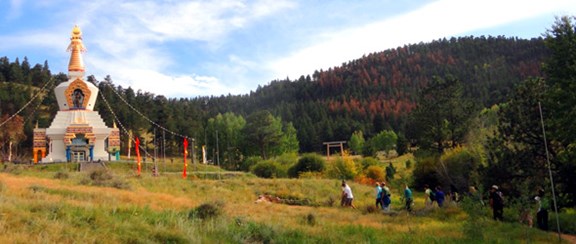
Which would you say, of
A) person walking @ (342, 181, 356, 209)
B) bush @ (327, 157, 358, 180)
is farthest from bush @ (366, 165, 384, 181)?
person walking @ (342, 181, 356, 209)

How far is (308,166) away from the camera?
45.5 m

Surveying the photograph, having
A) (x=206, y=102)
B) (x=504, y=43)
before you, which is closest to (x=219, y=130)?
(x=206, y=102)

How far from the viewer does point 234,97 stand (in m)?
175

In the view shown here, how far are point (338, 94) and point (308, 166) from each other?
117283mm

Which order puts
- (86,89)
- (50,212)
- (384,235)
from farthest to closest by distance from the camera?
1. (86,89)
2. (384,235)
3. (50,212)

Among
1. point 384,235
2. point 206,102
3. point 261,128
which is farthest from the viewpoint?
point 206,102

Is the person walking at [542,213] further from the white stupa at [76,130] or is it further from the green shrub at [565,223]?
the white stupa at [76,130]

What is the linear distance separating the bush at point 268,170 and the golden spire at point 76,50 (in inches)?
919

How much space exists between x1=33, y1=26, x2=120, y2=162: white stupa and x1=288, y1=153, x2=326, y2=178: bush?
67.0ft

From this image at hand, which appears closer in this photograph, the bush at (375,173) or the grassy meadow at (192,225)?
the grassy meadow at (192,225)

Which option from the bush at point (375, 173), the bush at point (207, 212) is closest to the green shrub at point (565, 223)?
the bush at point (207, 212)

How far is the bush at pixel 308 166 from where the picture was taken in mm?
45531

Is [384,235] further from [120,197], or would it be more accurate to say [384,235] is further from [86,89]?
[86,89]

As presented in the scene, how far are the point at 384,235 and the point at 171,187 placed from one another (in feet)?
53.5
